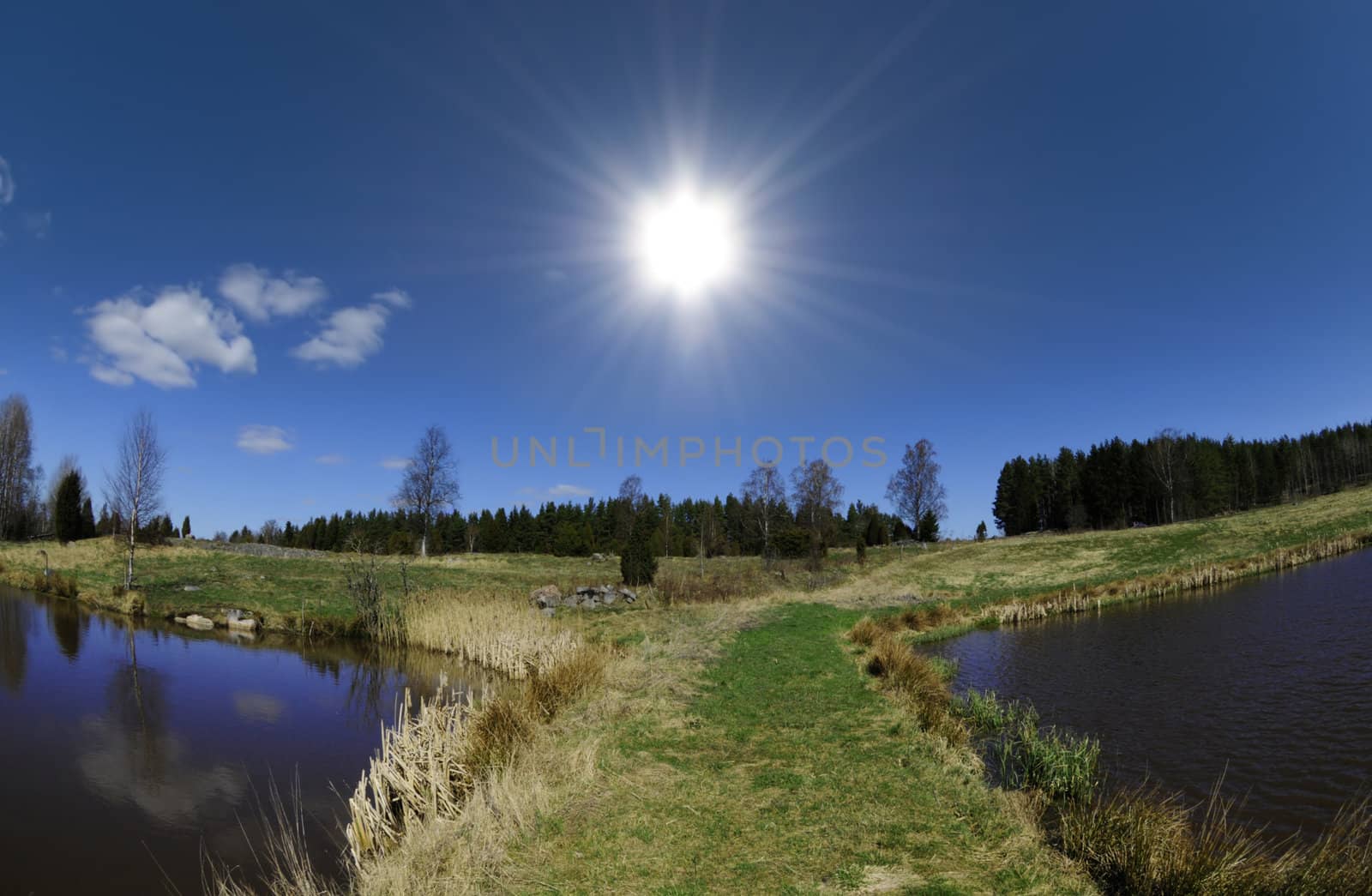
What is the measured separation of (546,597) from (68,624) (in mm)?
17335

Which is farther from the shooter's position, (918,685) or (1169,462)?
(1169,462)

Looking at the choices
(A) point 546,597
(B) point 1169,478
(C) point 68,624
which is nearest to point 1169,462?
(B) point 1169,478

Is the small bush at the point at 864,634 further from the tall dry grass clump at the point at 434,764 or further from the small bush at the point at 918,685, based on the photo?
the tall dry grass clump at the point at 434,764

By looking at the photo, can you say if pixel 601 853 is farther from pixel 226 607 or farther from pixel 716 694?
pixel 226 607

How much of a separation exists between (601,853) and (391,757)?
3918 mm

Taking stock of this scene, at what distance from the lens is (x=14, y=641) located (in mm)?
18828

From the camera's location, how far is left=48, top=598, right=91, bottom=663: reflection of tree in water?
18.8 m

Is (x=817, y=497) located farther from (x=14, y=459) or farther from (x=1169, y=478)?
(x=14, y=459)

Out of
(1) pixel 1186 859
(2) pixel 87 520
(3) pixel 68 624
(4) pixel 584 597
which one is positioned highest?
(2) pixel 87 520

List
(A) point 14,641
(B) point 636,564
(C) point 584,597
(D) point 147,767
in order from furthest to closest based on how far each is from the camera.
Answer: (B) point 636,564
(C) point 584,597
(A) point 14,641
(D) point 147,767

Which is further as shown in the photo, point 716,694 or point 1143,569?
point 1143,569

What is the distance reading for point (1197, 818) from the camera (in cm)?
780

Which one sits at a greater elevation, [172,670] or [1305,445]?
[1305,445]

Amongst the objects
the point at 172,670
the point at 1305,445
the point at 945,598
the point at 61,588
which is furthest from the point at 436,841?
the point at 1305,445
